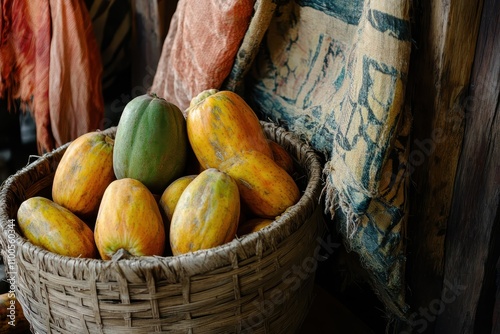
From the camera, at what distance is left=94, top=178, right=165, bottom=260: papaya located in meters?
0.92

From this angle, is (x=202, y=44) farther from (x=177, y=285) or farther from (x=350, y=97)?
(x=177, y=285)

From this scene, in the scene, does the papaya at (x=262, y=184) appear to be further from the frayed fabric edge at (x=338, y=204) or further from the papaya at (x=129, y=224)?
the papaya at (x=129, y=224)

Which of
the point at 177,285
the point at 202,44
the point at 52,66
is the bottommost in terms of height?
the point at 177,285

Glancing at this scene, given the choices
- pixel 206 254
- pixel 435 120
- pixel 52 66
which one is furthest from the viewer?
pixel 52 66

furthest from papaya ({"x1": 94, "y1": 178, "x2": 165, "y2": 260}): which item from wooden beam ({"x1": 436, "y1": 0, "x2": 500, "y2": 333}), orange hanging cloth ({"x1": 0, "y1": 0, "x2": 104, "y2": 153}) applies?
orange hanging cloth ({"x1": 0, "y1": 0, "x2": 104, "y2": 153})

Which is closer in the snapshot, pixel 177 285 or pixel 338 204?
pixel 177 285

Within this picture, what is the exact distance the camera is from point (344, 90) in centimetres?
111

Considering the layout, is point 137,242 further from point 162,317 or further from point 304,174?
point 304,174

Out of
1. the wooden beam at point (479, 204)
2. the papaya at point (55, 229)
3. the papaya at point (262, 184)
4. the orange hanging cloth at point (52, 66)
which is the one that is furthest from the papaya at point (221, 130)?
the orange hanging cloth at point (52, 66)

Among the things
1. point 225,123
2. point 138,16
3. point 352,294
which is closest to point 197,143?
point 225,123

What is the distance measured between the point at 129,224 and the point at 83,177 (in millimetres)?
200

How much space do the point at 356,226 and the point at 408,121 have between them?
20 centimetres

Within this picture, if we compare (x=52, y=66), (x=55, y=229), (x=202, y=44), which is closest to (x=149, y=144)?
(x=55, y=229)

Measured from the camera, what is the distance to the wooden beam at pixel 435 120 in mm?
889
